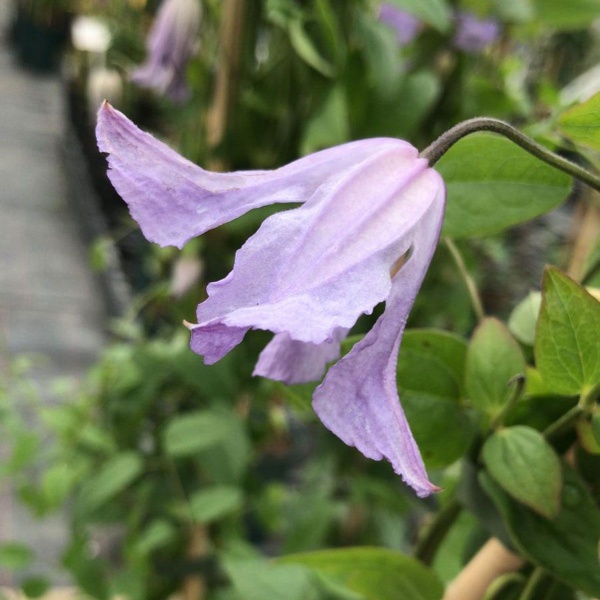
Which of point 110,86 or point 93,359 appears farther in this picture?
point 110,86

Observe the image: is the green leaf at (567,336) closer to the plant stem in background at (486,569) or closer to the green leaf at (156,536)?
the plant stem in background at (486,569)

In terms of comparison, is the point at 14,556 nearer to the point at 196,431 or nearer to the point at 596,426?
the point at 196,431

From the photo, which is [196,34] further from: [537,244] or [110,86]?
[537,244]

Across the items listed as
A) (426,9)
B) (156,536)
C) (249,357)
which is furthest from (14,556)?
(426,9)

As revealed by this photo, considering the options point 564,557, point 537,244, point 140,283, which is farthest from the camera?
point 537,244

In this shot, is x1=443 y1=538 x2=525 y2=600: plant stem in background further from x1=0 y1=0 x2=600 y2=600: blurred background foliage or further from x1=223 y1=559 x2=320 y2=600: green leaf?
x1=223 y1=559 x2=320 y2=600: green leaf

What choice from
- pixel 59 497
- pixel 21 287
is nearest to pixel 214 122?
pixel 59 497

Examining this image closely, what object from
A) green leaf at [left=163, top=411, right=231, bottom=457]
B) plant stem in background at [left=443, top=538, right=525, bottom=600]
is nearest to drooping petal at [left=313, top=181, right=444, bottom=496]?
plant stem in background at [left=443, top=538, right=525, bottom=600]
